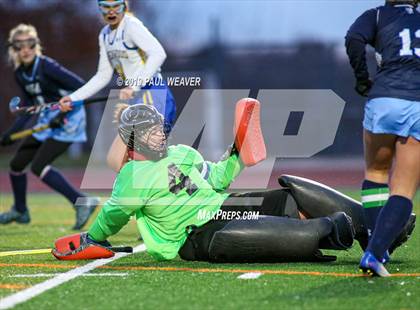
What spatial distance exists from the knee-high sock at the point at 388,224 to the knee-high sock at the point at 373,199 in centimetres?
40

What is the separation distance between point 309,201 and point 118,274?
129 centimetres

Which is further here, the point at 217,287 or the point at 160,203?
the point at 160,203

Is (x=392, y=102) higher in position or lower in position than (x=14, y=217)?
higher

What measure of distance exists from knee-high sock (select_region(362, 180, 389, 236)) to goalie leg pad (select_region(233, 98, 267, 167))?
28.0 inches

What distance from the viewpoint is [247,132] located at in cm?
560

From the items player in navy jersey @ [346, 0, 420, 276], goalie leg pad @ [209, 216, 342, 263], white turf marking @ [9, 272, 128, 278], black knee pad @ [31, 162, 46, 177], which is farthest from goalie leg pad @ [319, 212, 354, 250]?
black knee pad @ [31, 162, 46, 177]

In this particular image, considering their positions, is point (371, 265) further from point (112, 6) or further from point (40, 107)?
point (40, 107)

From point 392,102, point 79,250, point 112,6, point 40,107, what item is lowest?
point 40,107

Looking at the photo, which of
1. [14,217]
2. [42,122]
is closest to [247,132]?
[42,122]

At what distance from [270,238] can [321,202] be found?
520mm

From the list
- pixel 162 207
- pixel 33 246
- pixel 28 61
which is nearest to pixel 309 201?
pixel 162 207

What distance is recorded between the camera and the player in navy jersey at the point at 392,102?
4.88 metres

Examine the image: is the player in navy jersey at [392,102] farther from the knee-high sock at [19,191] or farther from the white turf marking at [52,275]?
the knee-high sock at [19,191]

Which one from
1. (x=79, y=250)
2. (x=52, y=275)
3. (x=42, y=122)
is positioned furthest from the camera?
(x=42, y=122)
